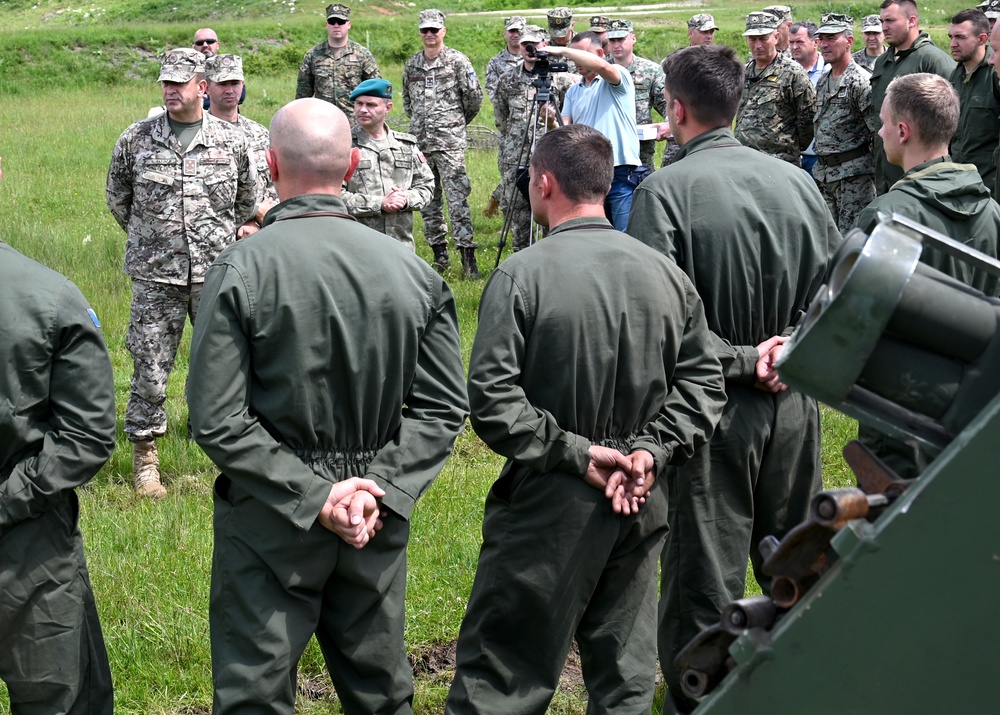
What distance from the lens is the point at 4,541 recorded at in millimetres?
3545

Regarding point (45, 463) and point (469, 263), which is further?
point (469, 263)

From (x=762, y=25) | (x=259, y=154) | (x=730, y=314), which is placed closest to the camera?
(x=730, y=314)

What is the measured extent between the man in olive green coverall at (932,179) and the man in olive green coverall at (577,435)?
4.26 ft

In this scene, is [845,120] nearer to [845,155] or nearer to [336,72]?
[845,155]

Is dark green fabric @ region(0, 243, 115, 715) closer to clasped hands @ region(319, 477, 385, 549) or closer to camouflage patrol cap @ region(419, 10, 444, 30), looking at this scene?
clasped hands @ region(319, 477, 385, 549)

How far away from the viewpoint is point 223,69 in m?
8.24

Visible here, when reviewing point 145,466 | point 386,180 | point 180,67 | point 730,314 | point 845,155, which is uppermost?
point 180,67

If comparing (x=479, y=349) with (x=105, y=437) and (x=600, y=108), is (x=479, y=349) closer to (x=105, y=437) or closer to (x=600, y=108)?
(x=105, y=437)

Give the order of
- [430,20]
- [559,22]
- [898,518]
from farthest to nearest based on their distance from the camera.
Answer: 1. [559,22]
2. [430,20]
3. [898,518]

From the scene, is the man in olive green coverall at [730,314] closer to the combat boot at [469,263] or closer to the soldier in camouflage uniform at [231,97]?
the soldier in camouflage uniform at [231,97]

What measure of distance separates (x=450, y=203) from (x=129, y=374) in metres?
4.05

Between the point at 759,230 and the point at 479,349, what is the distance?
1237 mm

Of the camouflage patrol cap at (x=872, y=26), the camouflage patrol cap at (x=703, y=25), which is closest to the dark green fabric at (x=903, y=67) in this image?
the camouflage patrol cap at (x=872, y=26)

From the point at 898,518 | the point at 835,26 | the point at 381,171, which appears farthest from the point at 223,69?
the point at 898,518
